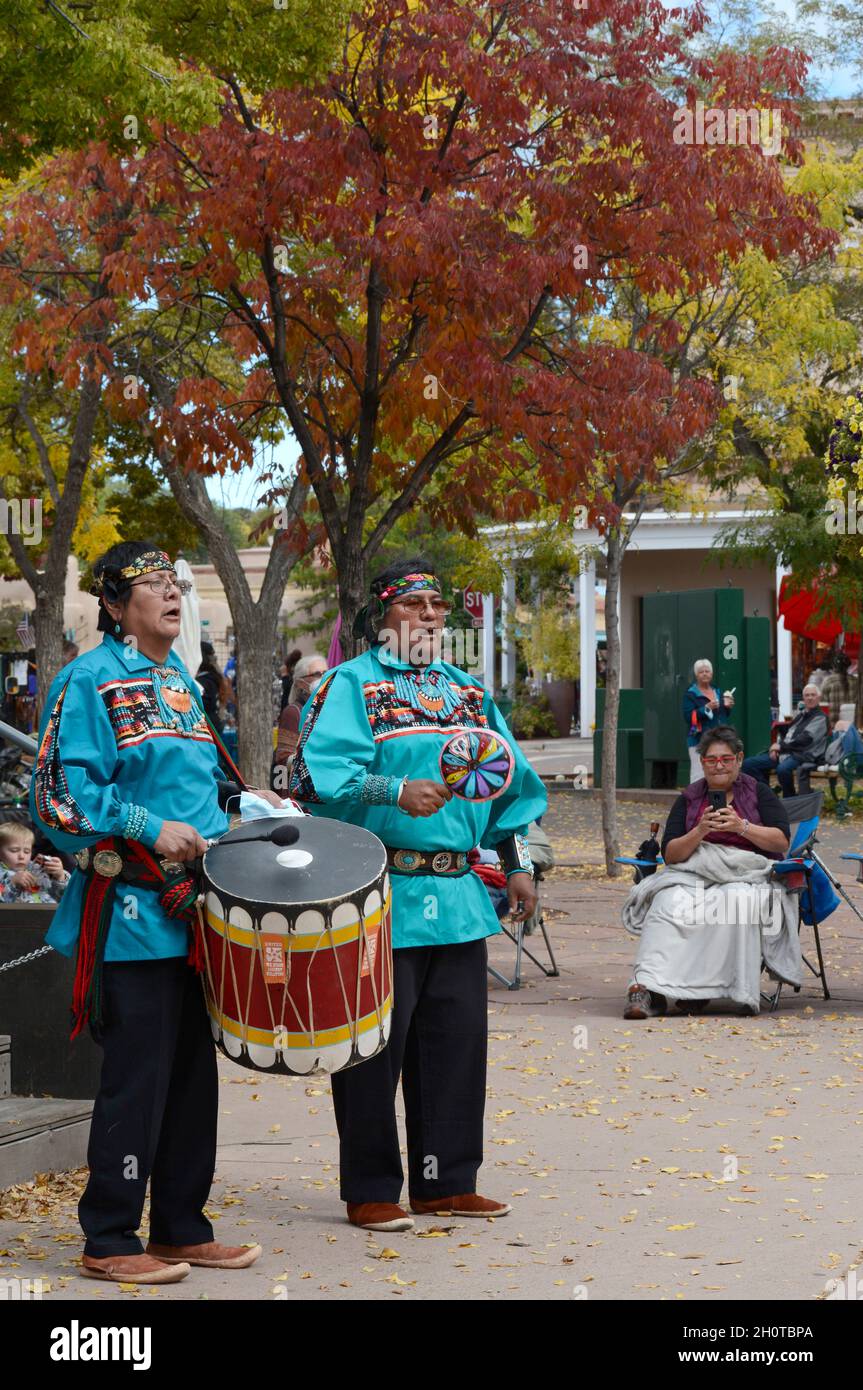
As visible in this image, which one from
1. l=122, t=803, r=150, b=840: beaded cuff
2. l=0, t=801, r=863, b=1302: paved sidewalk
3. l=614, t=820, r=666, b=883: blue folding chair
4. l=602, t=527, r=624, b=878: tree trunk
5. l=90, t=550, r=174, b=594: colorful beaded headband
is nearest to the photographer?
l=122, t=803, r=150, b=840: beaded cuff


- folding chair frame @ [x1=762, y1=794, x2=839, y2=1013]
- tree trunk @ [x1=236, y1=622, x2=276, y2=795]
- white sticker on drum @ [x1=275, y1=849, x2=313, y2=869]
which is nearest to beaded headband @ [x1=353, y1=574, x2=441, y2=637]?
white sticker on drum @ [x1=275, y1=849, x2=313, y2=869]

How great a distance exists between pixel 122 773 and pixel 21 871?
3.57 meters

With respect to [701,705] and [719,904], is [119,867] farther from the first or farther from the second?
[701,705]

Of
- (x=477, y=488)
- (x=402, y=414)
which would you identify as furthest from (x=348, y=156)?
(x=477, y=488)

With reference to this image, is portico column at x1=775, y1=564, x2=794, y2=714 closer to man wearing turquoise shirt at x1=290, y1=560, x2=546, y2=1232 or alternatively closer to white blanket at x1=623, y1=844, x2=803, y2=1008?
white blanket at x1=623, y1=844, x2=803, y2=1008

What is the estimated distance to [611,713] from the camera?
1634cm

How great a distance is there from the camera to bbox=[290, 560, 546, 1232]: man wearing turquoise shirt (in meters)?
5.49

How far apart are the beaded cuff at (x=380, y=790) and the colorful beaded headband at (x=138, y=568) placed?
2.96 feet

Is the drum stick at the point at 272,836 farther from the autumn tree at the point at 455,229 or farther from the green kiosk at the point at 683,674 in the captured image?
the green kiosk at the point at 683,674

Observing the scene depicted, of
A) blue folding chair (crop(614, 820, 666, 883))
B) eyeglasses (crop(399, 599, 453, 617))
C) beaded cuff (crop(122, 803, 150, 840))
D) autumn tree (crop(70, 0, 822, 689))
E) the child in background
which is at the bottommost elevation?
blue folding chair (crop(614, 820, 666, 883))

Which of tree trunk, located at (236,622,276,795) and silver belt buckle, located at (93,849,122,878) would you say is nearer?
silver belt buckle, located at (93,849,122,878)

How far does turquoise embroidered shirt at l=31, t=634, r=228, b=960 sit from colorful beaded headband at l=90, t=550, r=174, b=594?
16cm

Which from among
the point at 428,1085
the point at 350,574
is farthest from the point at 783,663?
the point at 428,1085

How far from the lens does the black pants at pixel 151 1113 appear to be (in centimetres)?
482
